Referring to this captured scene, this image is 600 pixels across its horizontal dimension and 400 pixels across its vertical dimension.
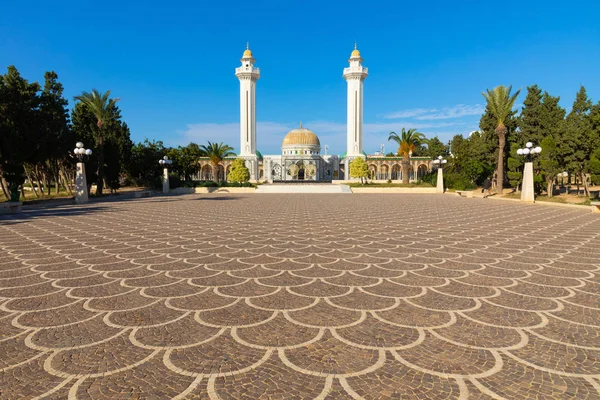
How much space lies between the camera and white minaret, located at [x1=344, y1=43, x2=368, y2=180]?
57812mm

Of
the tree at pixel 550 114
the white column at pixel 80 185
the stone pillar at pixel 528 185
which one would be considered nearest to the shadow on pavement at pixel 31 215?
the white column at pixel 80 185

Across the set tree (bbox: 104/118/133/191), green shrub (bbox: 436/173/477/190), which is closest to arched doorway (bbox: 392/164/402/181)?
green shrub (bbox: 436/173/477/190)

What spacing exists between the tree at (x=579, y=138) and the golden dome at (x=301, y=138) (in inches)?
1760

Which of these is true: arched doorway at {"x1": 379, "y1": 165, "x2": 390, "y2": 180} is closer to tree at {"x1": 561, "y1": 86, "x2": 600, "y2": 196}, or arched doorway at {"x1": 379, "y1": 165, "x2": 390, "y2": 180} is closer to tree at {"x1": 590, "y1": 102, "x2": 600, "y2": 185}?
tree at {"x1": 561, "y1": 86, "x2": 600, "y2": 196}

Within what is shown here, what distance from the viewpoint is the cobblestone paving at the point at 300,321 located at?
2.45 meters

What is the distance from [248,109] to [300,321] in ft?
188

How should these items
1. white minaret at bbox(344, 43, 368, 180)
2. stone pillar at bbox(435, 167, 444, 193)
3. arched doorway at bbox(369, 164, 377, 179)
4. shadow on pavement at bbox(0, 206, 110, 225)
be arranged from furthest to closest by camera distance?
arched doorway at bbox(369, 164, 377, 179) → white minaret at bbox(344, 43, 368, 180) → stone pillar at bbox(435, 167, 444, 193) → shadow on pavement at bbox(0, 206, 110, 225)

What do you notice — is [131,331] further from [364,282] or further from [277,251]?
[277,251]

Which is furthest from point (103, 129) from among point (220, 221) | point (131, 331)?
point (131, 331)

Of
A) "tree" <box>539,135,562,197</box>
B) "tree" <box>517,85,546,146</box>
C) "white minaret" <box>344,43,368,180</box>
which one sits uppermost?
"white minaret" <box>344,43,368,180</box>

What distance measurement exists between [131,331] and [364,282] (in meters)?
2.80

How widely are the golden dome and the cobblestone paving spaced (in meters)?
59.2

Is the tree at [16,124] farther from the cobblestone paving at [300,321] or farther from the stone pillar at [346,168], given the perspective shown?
the stone pillar at [346,168]

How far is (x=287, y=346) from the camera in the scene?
9.65 feet
